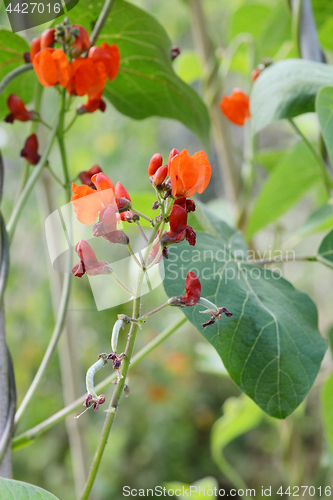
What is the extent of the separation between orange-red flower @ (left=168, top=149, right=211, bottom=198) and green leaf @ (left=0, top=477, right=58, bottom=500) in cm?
20

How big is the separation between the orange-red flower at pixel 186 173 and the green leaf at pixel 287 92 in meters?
0.19

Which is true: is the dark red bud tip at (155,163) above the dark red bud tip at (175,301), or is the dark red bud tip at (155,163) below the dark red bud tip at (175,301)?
above

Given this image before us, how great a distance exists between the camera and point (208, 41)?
768 millimetres

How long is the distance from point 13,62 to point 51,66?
123 millimetres

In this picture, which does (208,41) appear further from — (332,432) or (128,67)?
(332,432)

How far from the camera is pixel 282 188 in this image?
68cm

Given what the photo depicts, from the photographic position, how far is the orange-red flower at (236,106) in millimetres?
510

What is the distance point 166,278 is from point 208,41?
2.04 feet

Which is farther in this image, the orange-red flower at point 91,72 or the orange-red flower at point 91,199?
the orange-red flower at point 91,72

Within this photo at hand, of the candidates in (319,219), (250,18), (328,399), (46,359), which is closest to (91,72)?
(46,359)

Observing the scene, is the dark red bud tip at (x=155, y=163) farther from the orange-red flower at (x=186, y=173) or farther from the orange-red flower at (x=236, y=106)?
the orange-red flower at (x=236, y=106)

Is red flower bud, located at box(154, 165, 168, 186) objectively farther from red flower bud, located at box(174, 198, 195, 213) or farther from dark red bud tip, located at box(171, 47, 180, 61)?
dark red bud tip, located at box(171, 47, 180, 61)

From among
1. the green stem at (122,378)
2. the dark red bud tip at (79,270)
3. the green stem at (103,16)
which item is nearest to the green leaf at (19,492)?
the green stem at (122,378)

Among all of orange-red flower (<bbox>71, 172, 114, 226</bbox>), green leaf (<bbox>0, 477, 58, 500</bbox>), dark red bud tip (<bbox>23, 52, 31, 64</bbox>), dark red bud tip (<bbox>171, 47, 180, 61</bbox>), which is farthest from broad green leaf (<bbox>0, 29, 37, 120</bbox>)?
green leaf (<bbox>0, 477, 58, 500</bbox>)
